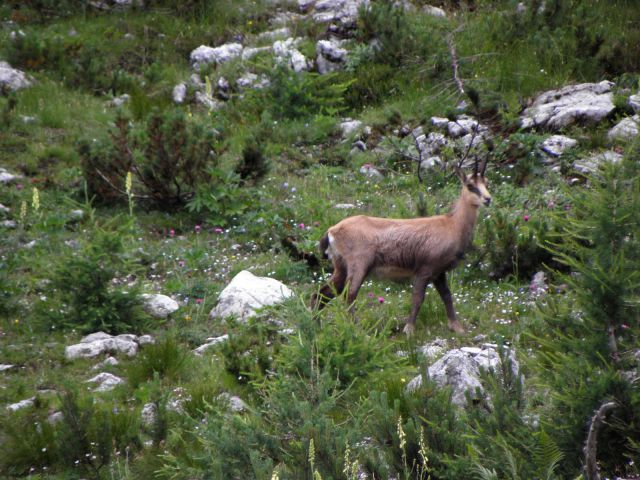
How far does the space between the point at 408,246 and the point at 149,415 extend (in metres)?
3.61

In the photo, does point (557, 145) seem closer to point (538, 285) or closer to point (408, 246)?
point (538, 285)

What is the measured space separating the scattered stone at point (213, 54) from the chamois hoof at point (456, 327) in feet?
33.3

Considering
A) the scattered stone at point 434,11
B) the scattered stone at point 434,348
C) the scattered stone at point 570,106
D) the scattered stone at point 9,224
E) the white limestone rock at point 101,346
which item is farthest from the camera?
the scattered stone at point 434,11

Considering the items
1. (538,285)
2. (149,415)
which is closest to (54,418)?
(149,415)

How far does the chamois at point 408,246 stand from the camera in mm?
Result: 8703

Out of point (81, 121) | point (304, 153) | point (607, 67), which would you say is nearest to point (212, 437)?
point (304, 153)

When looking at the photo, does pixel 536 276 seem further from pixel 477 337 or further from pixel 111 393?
pixel 111 393

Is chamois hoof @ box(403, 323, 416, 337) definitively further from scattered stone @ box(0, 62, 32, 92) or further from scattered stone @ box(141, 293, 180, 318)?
scattered stone @ box(0, 62, 32, 92)

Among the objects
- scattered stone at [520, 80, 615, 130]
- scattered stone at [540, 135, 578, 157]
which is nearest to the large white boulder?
scattered stone at [540, 135, 578, 157]

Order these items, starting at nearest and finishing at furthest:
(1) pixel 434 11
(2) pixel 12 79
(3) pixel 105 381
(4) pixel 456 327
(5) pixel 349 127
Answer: (3) pixel 105 381
(4) pixel 456 327
(5) pixel 349 127
(2) pixel 12 79
(1) pixel 434 11

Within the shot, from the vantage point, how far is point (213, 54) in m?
16.9

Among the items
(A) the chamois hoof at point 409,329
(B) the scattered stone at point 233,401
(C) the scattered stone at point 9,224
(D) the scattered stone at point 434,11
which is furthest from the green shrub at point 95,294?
(D) the scattered stone at point 434,11

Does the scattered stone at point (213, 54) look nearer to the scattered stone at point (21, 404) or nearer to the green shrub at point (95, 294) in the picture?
the green shrub at point (95, 294)

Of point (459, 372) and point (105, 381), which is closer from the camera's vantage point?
point (459, 372)
